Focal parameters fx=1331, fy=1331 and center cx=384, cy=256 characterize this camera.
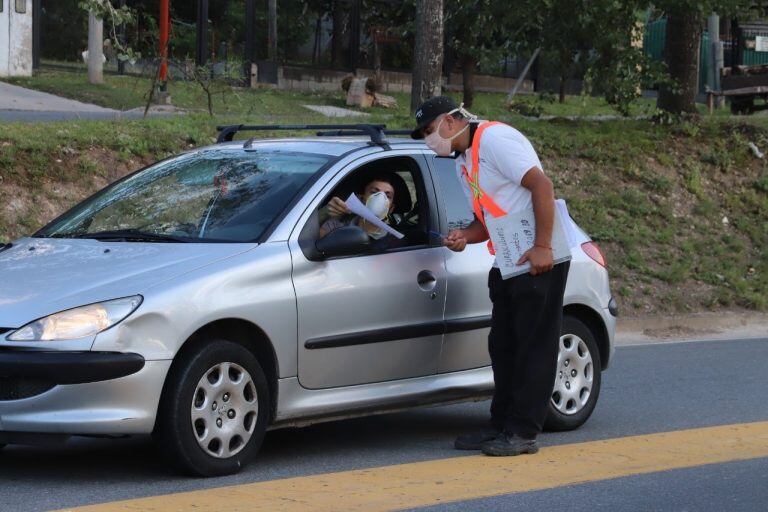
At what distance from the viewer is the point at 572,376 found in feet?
24.2

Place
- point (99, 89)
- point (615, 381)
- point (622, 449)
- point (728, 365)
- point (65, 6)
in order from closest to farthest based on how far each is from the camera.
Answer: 1. point (622, 449)
2. point (615, 381)
3. point (728, 365)
4. point (99, 89)
5. point (65, 6)

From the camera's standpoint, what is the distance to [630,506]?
5.68 m

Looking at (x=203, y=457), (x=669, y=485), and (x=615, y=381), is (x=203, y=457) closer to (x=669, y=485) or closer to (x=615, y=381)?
(x=669, y=485)

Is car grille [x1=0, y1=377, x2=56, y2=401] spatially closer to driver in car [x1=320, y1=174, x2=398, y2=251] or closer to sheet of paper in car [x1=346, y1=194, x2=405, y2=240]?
driver in car [x1=320, y1=174, x2=398, y2=251]

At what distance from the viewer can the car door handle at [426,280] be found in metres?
6.63

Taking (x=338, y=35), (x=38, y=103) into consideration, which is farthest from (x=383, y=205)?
(x=338, y=35)

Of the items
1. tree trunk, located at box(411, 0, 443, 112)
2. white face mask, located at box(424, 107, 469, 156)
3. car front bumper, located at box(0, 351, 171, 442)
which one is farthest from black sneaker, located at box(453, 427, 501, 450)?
tree trunk, located at box(411, 0, 443, 112)

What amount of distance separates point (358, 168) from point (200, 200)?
2.67ft

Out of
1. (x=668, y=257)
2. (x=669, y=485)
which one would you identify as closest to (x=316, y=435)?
(x=669, y=485)

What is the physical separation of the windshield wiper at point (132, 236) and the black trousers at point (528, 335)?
1.58 metres

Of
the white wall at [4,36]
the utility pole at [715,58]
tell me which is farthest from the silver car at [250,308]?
the utility pole at [715,58]

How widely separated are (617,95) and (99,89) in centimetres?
1162

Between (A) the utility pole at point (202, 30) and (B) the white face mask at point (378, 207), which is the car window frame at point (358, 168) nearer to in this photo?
(B) the white face mask at point (378, 207)

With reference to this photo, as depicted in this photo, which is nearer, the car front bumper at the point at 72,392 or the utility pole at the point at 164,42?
the car front bumper at the point at 72,392
